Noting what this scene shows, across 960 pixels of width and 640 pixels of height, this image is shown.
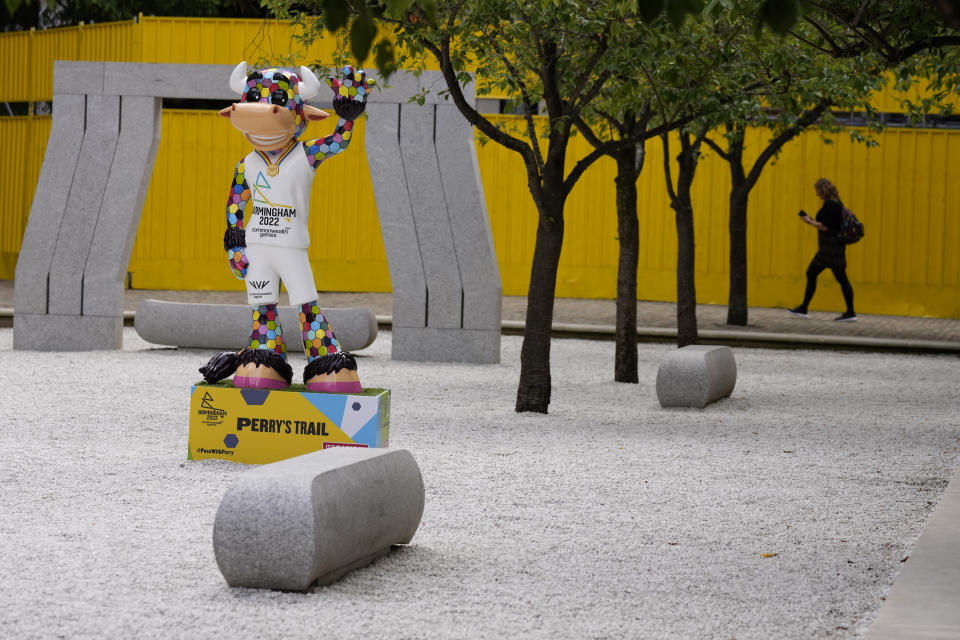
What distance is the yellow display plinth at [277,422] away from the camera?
7270mm

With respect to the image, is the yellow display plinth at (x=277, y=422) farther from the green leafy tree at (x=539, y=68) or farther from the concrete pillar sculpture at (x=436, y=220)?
the concrete pillar sculpture at (x=436, y=220)

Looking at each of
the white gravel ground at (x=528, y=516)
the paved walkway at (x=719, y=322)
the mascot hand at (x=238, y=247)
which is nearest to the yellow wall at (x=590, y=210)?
the paved walkway at (x=719, y=322)

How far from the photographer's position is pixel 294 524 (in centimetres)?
462

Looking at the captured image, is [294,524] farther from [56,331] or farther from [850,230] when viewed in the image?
[850,230]

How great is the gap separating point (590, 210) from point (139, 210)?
9111 millimetres

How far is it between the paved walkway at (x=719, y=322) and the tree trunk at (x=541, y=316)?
646 cm

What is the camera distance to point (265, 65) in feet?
35.9

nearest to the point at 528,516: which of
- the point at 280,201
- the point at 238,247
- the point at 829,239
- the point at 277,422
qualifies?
the point at 277,422

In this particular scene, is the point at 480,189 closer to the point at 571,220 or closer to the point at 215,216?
the point at 571,220

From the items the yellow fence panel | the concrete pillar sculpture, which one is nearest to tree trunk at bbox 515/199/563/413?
the concrete pillar sculpture

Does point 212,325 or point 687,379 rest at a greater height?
point 212,325

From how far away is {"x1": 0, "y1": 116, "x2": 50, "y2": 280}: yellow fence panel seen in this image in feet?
76.0

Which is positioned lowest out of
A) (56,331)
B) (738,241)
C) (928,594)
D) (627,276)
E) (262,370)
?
(928,594)

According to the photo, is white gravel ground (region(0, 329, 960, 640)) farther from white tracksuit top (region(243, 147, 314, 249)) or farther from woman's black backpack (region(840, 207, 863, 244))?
woman's black backpack (region(840, 207, 863, 244))
